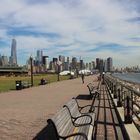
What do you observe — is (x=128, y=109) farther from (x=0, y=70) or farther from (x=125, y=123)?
(x=0, y=70)

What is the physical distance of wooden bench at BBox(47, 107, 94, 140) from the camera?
6102mm

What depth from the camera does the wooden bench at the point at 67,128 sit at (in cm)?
610

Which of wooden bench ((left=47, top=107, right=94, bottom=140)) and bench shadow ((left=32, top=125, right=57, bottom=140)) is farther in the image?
bench shadow ((left=32, top=125, right=57, bottom=140))

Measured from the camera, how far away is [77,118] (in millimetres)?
8609

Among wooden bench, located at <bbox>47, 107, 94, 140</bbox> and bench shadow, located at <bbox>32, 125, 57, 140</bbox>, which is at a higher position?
wooden bench, located at <bbox>47, 107, 94, 140</bbox>

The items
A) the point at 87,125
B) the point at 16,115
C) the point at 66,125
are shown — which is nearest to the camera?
the point at 66,125

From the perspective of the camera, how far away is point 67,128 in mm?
7418

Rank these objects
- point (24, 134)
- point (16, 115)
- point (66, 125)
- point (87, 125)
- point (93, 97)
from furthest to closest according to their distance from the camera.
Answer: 1. point (93, 97)
2. point (16, 115)
3. point (24, 134)
4. point (87, 125)
5. point (66, 125)

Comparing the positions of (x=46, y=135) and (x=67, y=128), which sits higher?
(x=67, y=128)

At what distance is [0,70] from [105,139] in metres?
187

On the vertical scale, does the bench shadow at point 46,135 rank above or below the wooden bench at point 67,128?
below

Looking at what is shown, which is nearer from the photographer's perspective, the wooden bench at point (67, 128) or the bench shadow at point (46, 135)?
the wooden bench at point (67, 128)

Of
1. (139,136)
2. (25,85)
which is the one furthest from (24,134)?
(25,85)

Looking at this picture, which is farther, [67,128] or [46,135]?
[46,135]
